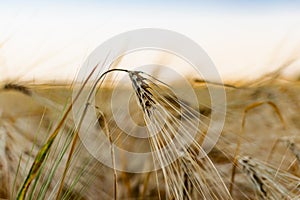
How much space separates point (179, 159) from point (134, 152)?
8.8 inches

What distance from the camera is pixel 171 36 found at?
0.82 metres

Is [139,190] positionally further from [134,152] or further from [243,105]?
[243,105]

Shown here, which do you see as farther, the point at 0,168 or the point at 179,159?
the point at 0,168

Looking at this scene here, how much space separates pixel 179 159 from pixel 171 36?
30 cm

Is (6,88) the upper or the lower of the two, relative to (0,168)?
upper

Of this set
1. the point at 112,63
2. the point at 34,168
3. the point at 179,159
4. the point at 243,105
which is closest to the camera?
the point at 34,168

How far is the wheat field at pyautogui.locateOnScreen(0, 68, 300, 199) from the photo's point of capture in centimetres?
60

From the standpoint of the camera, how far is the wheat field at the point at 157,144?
60 centimetres

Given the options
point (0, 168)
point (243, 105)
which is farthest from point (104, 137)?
point (243, 105)

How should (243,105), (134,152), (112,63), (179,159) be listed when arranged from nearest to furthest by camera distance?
(179,159), (112,63), (134,152), (243,105)

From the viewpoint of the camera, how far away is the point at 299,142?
2.39ft

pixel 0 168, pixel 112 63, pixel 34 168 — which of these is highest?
pixel 112 63

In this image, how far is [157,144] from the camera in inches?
27.0

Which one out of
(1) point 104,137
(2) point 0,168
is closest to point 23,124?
(2) point 0,168
